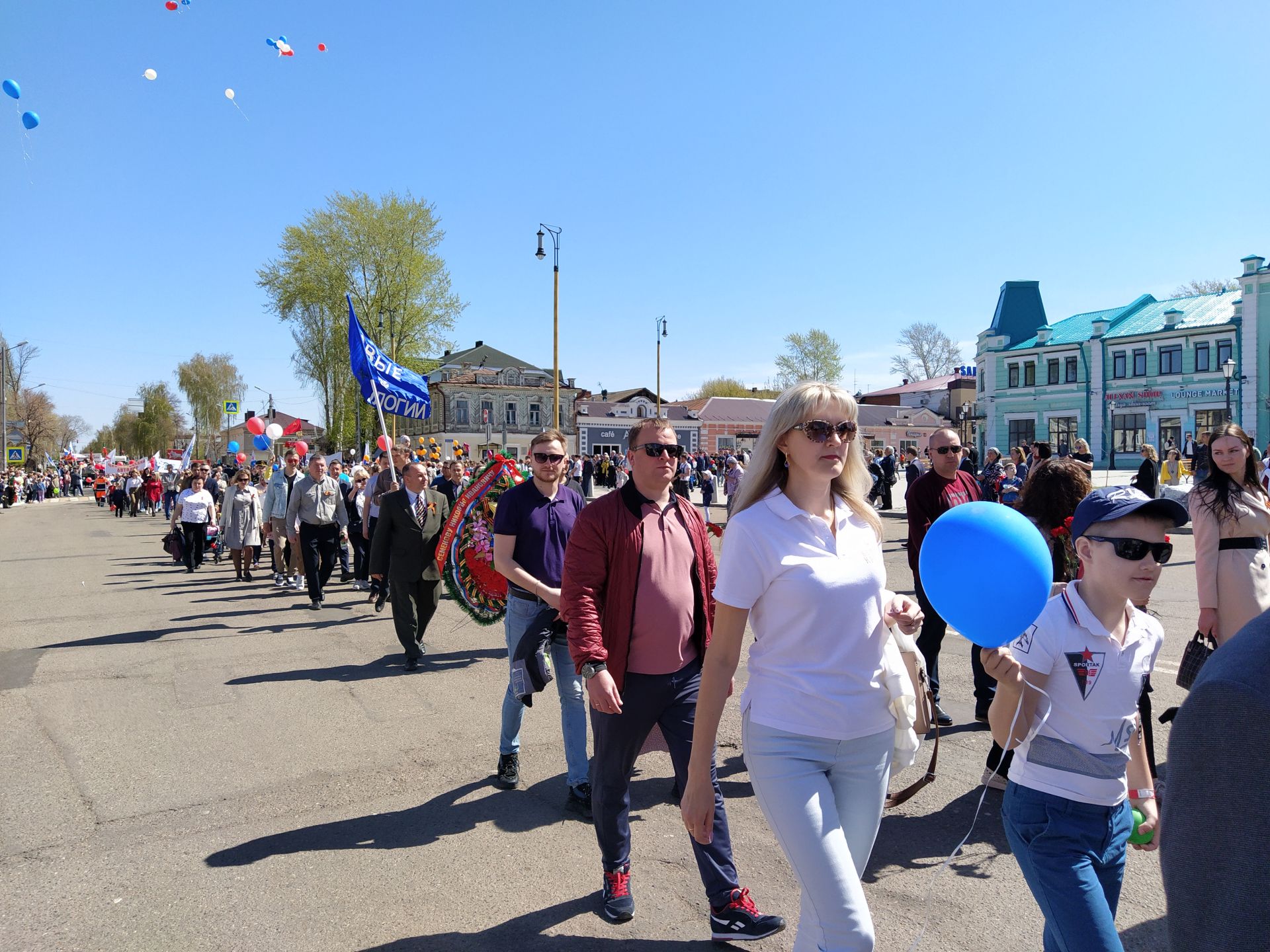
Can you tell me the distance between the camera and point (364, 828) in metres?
4.26

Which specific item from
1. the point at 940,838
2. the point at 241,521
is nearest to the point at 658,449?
the point at 940,838

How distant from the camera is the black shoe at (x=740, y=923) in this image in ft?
10.3

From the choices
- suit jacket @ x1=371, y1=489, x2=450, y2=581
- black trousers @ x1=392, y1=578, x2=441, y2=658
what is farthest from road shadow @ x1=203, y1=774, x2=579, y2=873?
suit jacket @ x1=371, y1=489, x2=450, y2=581

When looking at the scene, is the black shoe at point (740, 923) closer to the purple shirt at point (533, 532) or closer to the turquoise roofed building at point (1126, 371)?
the purple shirt at point (533, 532)

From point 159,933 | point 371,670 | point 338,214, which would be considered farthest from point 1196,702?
point 338,214

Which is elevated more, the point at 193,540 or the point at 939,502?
the point at 939,502

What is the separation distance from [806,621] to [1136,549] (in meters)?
0.91

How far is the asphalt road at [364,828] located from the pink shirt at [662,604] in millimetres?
1021

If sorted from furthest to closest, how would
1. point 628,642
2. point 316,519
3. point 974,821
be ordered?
point 316,519, point 974,821, point 628,642

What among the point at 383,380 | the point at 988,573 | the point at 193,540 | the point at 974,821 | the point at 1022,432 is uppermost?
the point at 1022,432

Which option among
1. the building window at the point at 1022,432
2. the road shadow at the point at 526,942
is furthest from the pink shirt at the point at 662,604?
the building window at the point at 1022,432

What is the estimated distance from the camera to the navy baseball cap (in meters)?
2.28

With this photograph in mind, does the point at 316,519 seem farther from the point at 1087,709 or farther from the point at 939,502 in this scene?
the point at 1087,709

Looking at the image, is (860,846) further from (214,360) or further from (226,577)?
(214,360)
